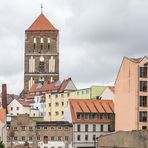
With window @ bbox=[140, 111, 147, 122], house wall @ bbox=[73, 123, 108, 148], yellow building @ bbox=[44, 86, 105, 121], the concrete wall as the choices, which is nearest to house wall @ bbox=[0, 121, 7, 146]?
house wall @ bbox=[73, 123, 108, 148]

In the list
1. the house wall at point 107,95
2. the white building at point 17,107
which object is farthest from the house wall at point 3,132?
the white building at point 17,107

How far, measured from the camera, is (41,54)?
482ft

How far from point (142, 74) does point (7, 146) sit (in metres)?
22.9

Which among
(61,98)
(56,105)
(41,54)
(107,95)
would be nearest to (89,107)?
(107,95)

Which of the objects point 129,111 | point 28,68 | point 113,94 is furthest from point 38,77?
point 129,111

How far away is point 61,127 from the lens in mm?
96812

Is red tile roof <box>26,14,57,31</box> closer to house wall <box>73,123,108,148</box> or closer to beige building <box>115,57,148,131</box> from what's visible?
house wall <box>73,123,108,148</box>

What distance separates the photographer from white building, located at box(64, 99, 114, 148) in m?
96.6

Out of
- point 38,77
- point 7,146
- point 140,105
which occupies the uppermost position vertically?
point 38,77

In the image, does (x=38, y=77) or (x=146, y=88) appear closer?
(x=146, y=88)

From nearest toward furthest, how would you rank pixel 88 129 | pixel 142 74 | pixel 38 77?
1. pixel 142 74
2. pixel 88 129
3. pixel 38 77

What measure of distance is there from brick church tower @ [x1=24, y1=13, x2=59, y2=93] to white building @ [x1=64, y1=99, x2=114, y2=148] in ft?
154

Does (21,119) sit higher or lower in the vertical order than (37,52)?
lower

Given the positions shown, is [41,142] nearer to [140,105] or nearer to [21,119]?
[21,119]
